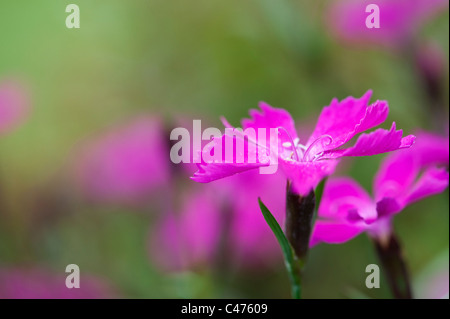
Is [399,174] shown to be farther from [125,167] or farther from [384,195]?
[125,167]

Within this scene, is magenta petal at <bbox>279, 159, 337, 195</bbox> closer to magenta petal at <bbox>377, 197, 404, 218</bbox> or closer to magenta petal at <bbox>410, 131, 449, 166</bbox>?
magenta petal at <bbox>377, 197, 404, 218</bbox>

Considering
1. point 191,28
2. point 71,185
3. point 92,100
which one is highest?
point 191,28

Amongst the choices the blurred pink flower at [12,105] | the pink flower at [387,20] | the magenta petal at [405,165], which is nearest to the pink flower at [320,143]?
the magenta petal at [405,165]

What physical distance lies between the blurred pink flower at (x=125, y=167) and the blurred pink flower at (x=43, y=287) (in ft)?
0.72

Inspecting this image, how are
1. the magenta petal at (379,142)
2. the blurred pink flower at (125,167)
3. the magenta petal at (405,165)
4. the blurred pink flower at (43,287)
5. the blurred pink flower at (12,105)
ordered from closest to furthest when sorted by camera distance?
the magenta petal at (379,142)
the magenta petal at (405,165)
the blurred pink flower at (43,287)
the blurred pink flower at (12,105)
the blurred pink flower at (125,167)

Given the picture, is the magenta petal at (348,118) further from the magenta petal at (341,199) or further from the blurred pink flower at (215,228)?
the blurred pink flower at (215,228)

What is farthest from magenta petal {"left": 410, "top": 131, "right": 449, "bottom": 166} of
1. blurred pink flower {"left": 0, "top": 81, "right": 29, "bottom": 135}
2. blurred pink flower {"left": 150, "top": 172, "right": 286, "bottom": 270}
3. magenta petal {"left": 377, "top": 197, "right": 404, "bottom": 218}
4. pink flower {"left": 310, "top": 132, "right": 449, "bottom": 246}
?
blurred pink flower {"left": 0, "top": 81, "right": 29, "bottom": 135}

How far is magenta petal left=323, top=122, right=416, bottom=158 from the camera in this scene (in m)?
0.43

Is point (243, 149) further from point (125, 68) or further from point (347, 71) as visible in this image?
point (125, 68)

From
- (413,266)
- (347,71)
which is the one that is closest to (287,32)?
(347,71)

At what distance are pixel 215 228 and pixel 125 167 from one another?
0.22m

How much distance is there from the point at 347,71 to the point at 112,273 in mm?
733

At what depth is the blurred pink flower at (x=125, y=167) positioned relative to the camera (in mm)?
983

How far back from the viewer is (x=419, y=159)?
0.60 metres
